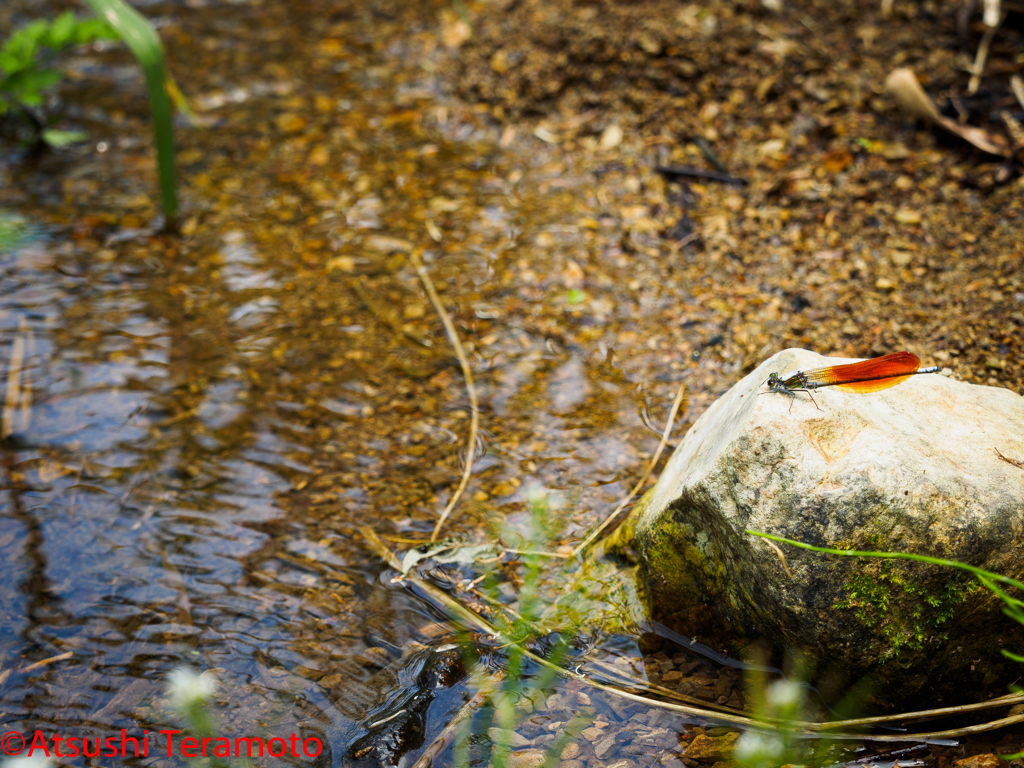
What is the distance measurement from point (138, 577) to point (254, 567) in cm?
38

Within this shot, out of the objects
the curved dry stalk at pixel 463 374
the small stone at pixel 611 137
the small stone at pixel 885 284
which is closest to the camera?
the curved dry stalk at pixel 463 374

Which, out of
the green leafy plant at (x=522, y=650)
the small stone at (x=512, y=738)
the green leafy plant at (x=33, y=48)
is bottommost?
the small stone at (x=512, y=738)

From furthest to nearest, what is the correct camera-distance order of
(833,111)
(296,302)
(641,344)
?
(833,111) → (296,302) → (641,344)

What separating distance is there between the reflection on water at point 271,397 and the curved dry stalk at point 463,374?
4cm

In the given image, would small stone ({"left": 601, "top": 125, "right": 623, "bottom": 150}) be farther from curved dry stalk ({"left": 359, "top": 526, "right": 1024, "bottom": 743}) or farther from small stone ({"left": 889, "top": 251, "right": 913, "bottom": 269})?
curved dry stalk ({"left": 359, "top": 526, "right": 1024, "bottom": 743})

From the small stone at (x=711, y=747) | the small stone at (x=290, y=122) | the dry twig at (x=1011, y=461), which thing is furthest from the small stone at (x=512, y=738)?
the small stone at (x=290, y=122)

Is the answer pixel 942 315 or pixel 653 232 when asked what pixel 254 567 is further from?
pixel 942 315

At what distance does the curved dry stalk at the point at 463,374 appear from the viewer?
258cm

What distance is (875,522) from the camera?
165 cm

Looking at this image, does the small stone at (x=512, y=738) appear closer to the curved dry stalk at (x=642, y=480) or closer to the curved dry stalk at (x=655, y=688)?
the curved dry stalk at (x=655, y=688)

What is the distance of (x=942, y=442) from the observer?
1776mm

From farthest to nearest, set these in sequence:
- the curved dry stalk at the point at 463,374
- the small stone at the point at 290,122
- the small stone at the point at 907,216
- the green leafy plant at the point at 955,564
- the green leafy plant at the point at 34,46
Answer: the small stone at the point at 290,122 → the green leafy plant at the point at 34,46 → the small stone at the point at 907,216 → the curved dry stalk at the point at 463,374 → the green leafy plant at the point at 955,564

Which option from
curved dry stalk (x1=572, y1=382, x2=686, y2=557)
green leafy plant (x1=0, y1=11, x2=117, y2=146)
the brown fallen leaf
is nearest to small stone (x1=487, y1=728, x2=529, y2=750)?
curved dry stalk (x1=572, y1=382, x2=686, y2=557)

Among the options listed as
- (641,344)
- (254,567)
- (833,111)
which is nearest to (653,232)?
(641,344)
